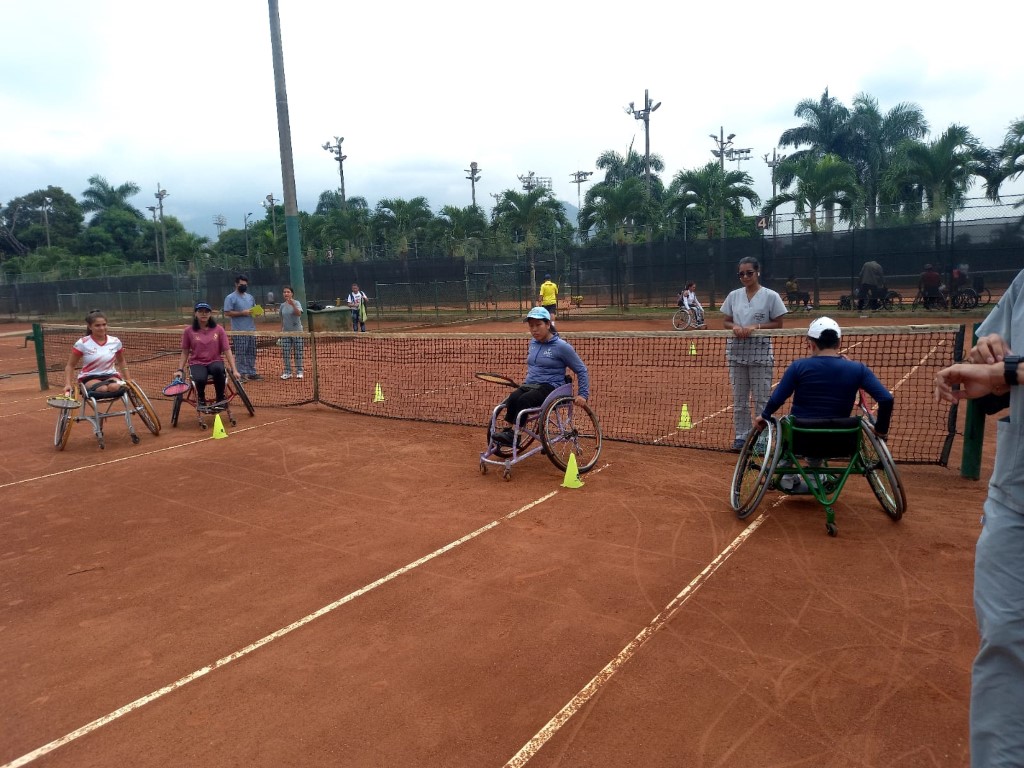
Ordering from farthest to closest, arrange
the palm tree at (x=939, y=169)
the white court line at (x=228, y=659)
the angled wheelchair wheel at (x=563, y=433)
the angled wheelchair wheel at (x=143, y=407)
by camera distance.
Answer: the palm tree at (x=939, y=169) < the angled wheelchair wheel at (x=143, y=407) < the angled wheelchair wheel at (x=563, y=433) < the white court line at (x=228, y=659)

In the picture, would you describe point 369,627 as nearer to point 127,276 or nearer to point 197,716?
point 197,716

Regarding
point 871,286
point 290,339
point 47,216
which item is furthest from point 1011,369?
point 47,216

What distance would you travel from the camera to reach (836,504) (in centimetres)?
579

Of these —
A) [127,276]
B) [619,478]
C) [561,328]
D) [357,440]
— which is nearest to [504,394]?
[357,440]

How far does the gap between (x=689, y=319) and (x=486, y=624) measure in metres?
18.3

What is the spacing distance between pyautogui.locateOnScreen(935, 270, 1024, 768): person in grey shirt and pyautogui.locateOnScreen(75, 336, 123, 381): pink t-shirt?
923cm

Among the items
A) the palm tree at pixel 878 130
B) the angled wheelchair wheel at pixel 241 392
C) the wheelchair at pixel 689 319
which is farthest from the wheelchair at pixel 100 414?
the palm tree at pixel 878 130

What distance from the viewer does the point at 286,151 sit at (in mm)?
15898

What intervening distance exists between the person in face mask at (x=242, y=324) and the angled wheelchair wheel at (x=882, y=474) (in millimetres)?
10818

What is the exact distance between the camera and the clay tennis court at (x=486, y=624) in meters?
3.14

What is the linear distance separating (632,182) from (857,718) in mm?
33858

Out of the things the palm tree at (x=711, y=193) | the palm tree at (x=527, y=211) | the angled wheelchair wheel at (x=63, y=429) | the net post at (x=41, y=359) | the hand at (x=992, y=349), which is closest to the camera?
the hand at (x=992, y=349)

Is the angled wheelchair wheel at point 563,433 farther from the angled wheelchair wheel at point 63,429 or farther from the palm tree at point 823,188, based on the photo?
the palm tree at point 823,188

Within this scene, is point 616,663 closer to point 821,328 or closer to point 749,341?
point 821,328
